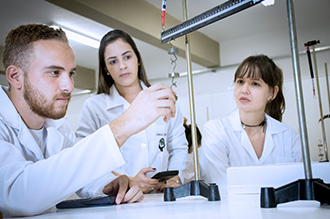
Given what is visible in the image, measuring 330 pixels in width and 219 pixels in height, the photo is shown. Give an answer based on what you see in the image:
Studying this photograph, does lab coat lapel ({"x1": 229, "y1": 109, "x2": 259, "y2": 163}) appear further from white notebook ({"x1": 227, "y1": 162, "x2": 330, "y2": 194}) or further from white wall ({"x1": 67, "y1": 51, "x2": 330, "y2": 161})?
white wall ({"x1": 67, "y1": 51, "x2": 330, "y2": 161})

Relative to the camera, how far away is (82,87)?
764cm

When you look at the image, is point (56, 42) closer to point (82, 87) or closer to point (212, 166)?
point (212, 166)

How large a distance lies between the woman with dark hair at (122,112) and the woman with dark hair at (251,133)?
195mm

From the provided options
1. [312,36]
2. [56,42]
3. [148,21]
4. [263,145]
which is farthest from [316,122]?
[56,42]

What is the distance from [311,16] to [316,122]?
168cm

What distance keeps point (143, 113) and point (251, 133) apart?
132cm

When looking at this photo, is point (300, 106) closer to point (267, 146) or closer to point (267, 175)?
point (267, 175)

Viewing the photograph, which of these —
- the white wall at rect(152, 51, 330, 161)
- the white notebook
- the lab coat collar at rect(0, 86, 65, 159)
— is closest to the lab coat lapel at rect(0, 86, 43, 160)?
the lab coat collar at rect(0, 86, 65, 159)

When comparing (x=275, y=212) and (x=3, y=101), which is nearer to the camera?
(x=275, y=212)

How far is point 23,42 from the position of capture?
1131 mm

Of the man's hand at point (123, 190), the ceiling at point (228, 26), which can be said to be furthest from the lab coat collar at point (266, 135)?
the ceiling at point (228, 26)

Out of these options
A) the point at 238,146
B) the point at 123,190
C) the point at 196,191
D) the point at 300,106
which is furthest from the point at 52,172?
the point at 238,146

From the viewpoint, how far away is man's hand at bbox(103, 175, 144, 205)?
98 centimetres

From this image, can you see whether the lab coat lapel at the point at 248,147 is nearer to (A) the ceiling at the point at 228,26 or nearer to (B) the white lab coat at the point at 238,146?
(B) the white lab coat at the point at 238,146
